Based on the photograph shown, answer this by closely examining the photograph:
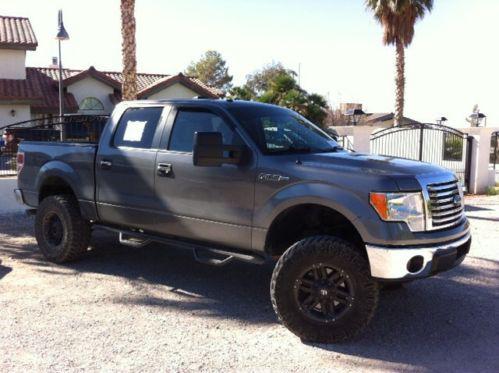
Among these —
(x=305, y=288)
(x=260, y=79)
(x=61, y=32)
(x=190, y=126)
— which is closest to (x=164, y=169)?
(x=190, y=126)

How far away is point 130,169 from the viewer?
5.62 meters

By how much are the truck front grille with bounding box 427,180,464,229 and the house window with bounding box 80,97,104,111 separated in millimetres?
25230

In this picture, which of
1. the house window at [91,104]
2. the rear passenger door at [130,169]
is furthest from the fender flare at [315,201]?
the house window at [91,104]

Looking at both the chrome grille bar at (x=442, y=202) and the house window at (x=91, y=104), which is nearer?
the chrome grille bar at (x=442, y=202)

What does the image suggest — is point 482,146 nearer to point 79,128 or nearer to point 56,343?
point 79,128

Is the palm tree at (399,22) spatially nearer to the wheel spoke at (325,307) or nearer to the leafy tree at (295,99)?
the leafy tree at (295,99)

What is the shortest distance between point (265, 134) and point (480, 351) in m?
2.51

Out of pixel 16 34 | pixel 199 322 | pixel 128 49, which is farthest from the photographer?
pixel 16 34

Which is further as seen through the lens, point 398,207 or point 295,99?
point 295,99

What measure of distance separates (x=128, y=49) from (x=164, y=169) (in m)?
8.06

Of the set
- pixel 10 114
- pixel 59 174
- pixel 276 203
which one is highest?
pixel 10 114

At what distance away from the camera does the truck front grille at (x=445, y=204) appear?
4.22 meters

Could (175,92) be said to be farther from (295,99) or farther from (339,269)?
(339,269)

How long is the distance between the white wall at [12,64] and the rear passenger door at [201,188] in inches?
892
